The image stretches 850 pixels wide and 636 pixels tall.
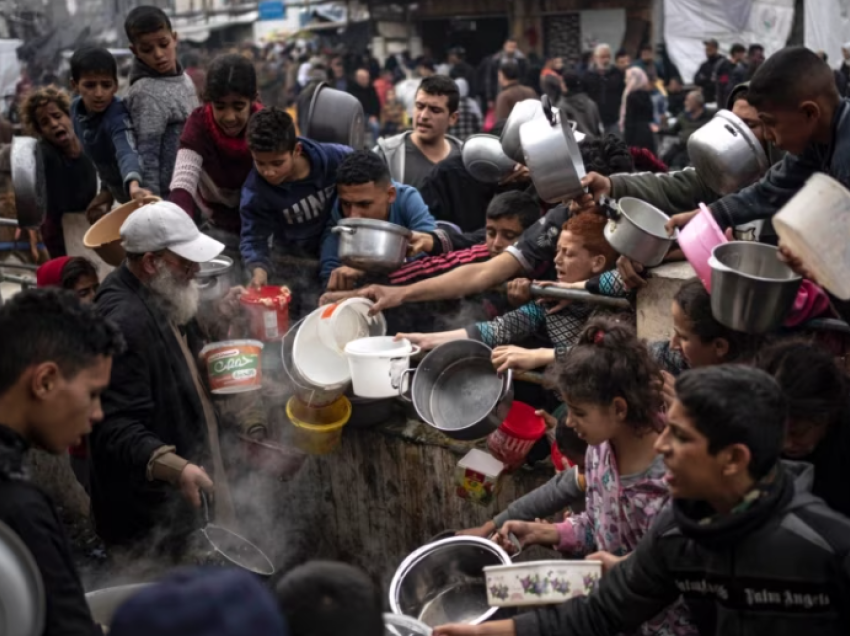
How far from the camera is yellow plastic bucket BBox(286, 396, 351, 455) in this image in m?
4.79

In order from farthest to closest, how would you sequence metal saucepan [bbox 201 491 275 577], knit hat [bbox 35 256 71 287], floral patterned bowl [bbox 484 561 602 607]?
1. knit hat [bbox 35 256 71 287]
2. metal saucepan [bbox 201 491 275 577]
3. floral patterned bowl [bbox 484 561 602 607]

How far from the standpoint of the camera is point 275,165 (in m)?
5.11

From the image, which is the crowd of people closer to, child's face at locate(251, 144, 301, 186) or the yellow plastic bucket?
child's face at locate(251, 144, 301, 186)

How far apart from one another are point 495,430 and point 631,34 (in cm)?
2220

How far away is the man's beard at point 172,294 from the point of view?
425 centimetres

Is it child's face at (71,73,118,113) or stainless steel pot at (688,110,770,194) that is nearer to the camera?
stainless steel pot at (688,110,770,194)

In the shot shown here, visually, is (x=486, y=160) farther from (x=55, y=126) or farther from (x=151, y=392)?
(x=55, y=126)

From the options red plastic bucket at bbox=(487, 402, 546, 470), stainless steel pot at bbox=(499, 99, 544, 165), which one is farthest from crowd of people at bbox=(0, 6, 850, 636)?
stainless steel pot at bbox=(499, 99, 544, 165)

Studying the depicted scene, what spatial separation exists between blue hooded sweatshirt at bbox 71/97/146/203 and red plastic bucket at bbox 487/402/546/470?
9.88 ft

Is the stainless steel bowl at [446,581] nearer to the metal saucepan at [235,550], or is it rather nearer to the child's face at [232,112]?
the metal saucepan at [235,550]

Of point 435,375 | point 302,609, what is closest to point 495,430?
point 435,375

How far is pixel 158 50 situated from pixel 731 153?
3559 millimetres

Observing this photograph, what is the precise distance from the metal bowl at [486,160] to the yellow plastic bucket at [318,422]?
182 centimetres

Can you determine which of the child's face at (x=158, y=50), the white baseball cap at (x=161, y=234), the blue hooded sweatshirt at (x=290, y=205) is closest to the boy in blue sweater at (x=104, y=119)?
the child's face at (x=158, y=50)
